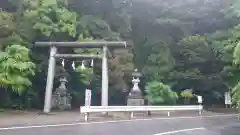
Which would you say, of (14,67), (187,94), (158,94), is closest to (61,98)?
(14,67)

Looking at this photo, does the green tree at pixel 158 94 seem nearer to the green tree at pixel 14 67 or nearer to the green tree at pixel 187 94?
the green tree at pixel 187 94

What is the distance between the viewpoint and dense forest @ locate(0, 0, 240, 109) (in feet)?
70.0

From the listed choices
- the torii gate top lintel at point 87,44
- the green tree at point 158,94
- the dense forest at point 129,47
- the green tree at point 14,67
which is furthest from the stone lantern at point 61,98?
the green tree at point 158,94

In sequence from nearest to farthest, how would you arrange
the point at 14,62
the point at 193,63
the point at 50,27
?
the point at 14,62 → the point at 50,27 → the point at 193,63

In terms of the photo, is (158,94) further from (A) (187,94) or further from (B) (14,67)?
(B) (14,67)

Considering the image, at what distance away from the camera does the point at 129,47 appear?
29375 mm

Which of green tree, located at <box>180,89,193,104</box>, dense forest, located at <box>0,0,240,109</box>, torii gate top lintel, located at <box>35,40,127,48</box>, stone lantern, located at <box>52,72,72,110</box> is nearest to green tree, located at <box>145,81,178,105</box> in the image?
dense forest, located at <box>0,0,240,109</box>

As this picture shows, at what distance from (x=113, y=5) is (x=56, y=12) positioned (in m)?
7.38

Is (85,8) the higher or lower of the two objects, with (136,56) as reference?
higher

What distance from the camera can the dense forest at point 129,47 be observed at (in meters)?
21.3

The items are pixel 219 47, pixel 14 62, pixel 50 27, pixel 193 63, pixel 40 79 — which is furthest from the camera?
pixel 193 63

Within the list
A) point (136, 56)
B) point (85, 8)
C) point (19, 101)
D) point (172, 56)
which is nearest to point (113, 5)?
point (85, 8)

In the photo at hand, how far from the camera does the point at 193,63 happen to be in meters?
33.9

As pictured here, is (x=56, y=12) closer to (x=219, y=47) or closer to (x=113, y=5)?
(x=113, y=5)
